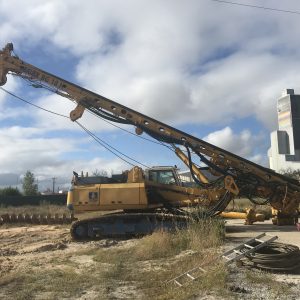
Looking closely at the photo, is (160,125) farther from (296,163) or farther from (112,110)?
(296,163)

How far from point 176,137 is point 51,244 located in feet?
21.2

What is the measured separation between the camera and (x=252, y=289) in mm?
8875

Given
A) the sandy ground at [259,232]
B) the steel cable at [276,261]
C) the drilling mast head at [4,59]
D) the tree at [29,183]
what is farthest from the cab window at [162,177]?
the tree at [29,183]

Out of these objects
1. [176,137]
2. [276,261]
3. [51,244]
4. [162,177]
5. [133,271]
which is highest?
[176,137]

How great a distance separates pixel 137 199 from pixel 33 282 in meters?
8.75

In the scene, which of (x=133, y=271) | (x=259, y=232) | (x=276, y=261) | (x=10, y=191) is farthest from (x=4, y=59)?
(x=10, y=191)

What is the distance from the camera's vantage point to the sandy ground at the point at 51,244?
42.0 ft

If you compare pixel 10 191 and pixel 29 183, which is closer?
pixel 10 191

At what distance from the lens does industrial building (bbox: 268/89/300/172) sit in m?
81.4

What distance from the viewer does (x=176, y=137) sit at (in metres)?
19.8

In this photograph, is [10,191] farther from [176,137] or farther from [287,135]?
[287,135]

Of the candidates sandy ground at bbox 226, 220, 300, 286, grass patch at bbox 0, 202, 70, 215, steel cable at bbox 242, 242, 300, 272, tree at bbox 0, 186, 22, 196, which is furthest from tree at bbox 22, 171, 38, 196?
steel cable at bbox 242, 242, 300, 272

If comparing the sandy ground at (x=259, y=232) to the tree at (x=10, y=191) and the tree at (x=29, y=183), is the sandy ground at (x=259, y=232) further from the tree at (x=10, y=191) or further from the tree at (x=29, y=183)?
the tree at (x=29, y=183)

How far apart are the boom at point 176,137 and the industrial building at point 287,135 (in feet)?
201
